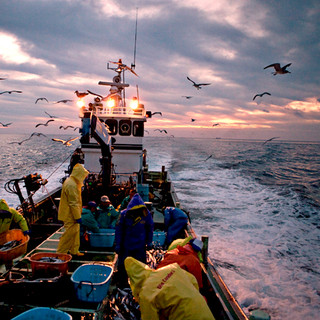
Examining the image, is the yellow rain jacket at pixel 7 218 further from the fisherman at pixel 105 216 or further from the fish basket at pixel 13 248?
the fisherman at pixel 105 216

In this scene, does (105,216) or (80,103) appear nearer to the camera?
(105,216)

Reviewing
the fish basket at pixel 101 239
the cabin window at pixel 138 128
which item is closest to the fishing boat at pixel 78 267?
the fish basket at pixel 101 239

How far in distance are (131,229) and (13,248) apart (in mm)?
2512

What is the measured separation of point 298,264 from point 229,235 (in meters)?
3.25

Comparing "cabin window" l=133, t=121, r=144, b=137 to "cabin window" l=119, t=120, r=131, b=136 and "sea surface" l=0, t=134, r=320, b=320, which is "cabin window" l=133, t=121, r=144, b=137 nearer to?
"cabin window" l=119, t=120, r=131, b=136

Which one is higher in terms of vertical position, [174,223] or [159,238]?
[174,223]

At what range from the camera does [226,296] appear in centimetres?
422

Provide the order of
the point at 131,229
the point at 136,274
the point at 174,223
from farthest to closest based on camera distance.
A: the point at 174,223, the point at 131,229, the point at 136,274

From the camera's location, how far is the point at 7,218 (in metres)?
5.18

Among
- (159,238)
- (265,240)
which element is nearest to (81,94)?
(159,238)

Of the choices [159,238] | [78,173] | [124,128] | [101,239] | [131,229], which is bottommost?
A: [159,238]

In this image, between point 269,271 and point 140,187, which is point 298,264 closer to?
point 269,271

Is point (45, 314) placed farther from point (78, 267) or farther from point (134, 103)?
point (134, 103)

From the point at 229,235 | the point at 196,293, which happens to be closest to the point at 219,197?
the point at 229,235
